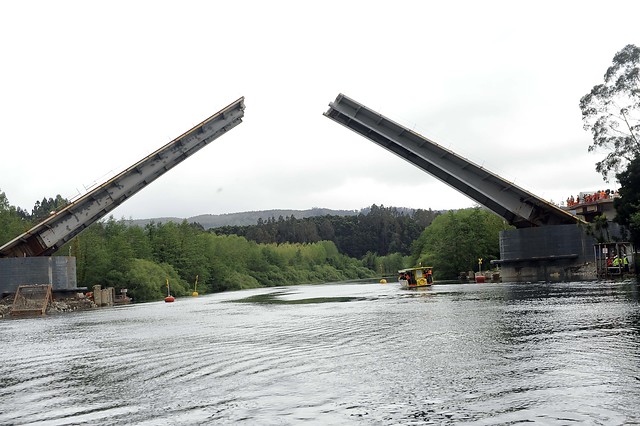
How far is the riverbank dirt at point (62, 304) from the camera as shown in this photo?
Answer: 28152mm

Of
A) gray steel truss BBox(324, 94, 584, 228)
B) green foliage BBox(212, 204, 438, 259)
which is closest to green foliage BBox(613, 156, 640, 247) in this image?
gray steel truss BBox(324, 94, 584, 228)

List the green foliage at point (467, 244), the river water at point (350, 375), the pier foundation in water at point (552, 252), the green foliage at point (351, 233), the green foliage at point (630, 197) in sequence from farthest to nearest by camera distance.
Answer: the green foliage at point (351, 233) < the green foliage at point (467, 244) < the pier foundation in water at point (552, 252) < the green foliage at point (630, 197) < the river water at point (350, 375)

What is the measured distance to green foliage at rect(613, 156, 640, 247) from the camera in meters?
27.5

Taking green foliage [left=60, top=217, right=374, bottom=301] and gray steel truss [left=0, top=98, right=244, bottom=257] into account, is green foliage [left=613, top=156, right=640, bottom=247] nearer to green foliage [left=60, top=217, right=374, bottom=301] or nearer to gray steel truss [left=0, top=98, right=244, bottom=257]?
gray steel truss [left=0, top=98, right=244, bottom=257]

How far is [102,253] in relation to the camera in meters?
46.5

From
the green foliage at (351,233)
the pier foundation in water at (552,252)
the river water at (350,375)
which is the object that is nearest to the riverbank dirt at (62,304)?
the river water at (350,375)

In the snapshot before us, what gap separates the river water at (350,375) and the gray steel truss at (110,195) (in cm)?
1826

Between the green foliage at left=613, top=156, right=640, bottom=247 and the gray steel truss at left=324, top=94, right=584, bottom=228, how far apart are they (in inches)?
140

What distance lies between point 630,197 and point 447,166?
8.02 meters

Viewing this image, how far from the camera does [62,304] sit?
31.2 meters

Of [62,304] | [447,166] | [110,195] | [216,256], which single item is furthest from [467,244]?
[62,304]

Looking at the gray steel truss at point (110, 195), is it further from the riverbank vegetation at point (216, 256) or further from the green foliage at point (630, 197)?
the green foliage at point (630, 197)

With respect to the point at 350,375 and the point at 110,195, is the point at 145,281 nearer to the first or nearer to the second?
the point at 110,195

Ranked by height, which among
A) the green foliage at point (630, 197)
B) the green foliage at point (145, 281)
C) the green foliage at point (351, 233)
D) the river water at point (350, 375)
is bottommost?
the river water at point (350, 375)
